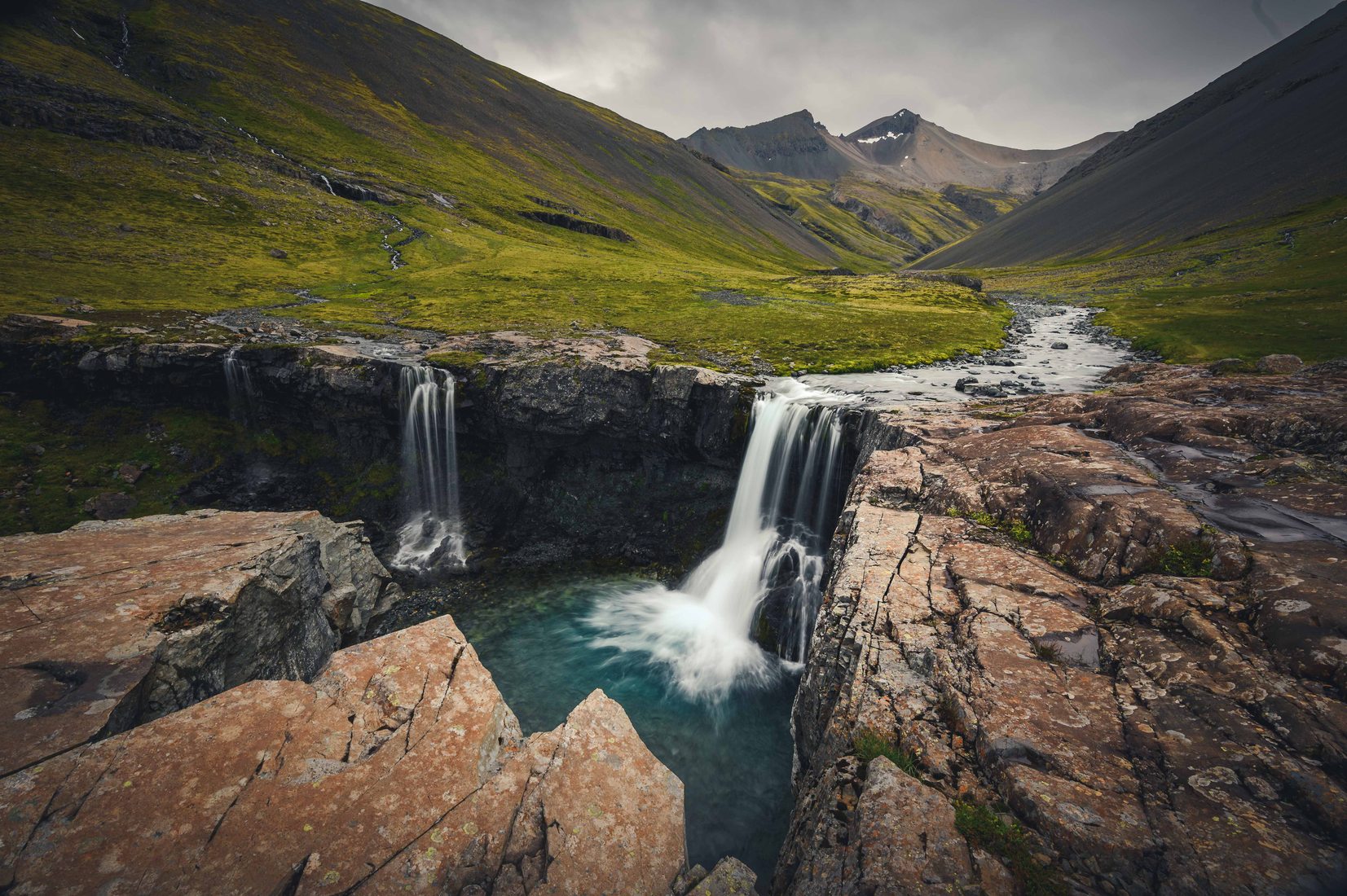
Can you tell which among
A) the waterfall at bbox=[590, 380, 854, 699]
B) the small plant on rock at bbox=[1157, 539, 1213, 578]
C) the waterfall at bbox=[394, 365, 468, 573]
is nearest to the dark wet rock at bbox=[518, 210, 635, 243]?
the waterfall at bbox=[394, 365, 468, 573]

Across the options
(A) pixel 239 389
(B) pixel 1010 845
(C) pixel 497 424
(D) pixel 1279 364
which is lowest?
(C) pixel 497 424

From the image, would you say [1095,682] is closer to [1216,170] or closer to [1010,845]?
[1010,845]

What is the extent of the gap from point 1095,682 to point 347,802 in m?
11.0

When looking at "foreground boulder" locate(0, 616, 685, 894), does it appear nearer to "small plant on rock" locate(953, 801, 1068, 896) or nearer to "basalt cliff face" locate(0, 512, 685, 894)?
"basalt cliff face" locate(0, 512, 685, 894)

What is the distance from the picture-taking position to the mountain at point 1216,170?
9562 centimetres

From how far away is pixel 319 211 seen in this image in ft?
221

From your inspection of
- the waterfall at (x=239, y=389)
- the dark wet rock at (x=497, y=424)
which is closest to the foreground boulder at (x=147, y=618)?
the dark wet rock at (x=497, y=424)

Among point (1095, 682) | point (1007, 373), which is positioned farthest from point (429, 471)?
point (1007, 373)

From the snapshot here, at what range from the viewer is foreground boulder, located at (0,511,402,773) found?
741 centimetres

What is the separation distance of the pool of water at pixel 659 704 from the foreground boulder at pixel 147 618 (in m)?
7.24

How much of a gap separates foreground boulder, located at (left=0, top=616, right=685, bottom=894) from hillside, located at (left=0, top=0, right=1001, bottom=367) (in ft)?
93.3

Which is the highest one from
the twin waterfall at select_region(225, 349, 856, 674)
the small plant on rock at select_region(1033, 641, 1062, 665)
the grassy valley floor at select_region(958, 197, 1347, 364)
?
the grassy valley floor at select_region(958, 197, 1347, 364)

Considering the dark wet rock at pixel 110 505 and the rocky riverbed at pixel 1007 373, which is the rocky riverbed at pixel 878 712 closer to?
the rocky riverbed at pixel 1007 373

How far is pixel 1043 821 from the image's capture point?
5.43 metres
